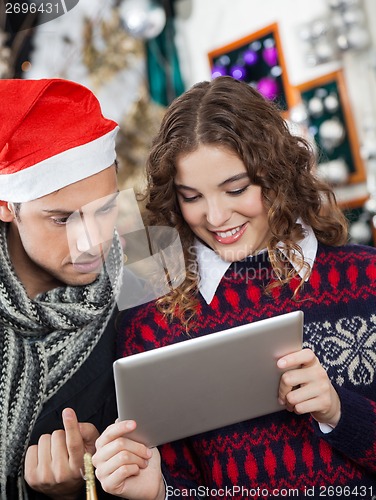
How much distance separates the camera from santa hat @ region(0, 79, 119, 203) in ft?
4.47

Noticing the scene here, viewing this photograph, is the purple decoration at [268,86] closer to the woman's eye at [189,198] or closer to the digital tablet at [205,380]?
the woman's eye at [189,198]

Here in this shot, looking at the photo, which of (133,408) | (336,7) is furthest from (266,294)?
(336,7)

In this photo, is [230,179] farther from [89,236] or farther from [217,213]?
[89,236]

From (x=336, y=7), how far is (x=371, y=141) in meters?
0.56

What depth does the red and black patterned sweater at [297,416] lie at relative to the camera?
1.29m

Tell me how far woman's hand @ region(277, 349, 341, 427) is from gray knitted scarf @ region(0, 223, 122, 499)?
444 mm

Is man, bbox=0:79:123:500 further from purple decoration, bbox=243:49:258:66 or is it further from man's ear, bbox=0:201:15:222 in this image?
purple decoration, bbox=243:49:258:66

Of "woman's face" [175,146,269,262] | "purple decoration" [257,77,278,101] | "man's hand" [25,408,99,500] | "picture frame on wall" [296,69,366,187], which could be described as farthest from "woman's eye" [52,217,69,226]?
"purple decoration" [257,77,278,101]

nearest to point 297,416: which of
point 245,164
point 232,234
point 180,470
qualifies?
point 180,470

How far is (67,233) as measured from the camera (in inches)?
54.4

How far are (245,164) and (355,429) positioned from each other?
0.50m

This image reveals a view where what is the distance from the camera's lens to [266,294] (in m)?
1.38

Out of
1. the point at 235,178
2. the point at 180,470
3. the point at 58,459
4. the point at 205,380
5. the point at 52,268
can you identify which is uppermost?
the point at 235,178

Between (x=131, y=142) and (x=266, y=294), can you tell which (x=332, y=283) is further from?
(x=131, y=142)
